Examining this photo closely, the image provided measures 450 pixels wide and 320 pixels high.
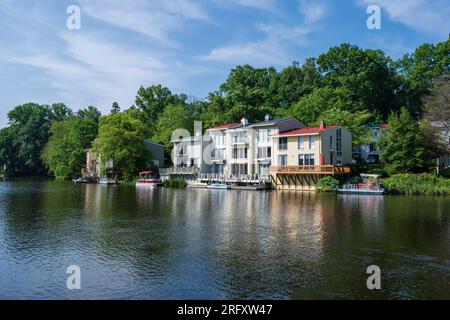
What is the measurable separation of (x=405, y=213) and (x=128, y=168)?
2049 inches

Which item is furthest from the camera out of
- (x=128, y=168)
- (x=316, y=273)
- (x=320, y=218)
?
(x=128, y=168)

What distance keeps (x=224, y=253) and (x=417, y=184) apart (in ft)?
117

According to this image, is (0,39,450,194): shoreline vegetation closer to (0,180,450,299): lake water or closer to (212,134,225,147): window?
(212,134,225,147): window

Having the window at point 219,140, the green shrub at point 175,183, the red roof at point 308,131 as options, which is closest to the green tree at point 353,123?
the red roof at point 308,131

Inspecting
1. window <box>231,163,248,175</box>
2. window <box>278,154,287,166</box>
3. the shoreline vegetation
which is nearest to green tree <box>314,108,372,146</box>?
the shoreline vegetation

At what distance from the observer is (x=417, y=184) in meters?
46.1

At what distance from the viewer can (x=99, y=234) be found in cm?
2194

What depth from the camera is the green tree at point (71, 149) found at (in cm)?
9031

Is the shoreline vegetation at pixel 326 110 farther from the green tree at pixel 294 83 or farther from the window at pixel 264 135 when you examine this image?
the window at pixel 264 135

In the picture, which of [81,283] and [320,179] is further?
[320,179]

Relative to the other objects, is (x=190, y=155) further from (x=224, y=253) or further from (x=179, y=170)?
(x=224, y=253)
